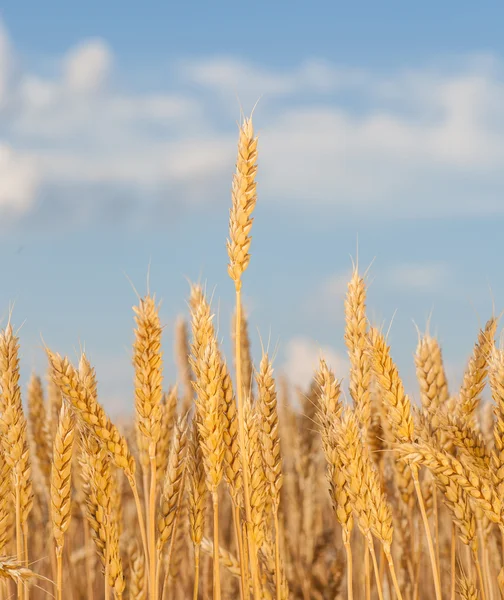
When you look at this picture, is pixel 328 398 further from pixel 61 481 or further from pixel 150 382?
pixel 61 481

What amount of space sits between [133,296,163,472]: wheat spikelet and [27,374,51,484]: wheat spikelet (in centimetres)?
195

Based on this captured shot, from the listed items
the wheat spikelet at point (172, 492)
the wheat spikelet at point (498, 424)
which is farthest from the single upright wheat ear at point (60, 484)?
the wheat spikelet at point (498, 424)

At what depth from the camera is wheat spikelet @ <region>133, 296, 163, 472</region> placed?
8.59 ft

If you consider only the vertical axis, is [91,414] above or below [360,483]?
above

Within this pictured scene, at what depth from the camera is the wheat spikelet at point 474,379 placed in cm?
319

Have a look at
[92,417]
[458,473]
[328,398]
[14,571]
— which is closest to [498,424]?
[458,473]

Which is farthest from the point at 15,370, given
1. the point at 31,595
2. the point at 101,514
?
the point at 31,595

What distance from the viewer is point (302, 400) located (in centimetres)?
479

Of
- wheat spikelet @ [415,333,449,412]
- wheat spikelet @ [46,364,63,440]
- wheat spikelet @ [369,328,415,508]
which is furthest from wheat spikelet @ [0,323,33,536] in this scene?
wheat spikelet @ [415,333,449,412]

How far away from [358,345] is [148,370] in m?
0.98

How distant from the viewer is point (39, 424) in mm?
4527

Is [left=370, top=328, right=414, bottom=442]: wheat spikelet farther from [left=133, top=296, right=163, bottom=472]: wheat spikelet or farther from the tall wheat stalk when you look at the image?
[left=133, top=296, right=163, bottom=472]: wheat spikelet

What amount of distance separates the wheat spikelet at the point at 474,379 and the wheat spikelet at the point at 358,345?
1.35 feet

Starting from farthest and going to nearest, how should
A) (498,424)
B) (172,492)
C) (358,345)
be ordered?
(358,345) < (172,492) < (498,424)
